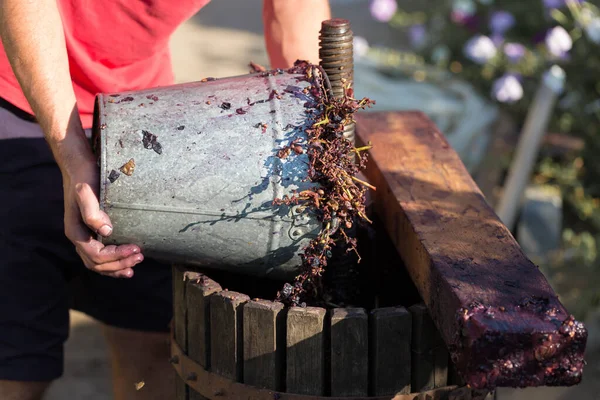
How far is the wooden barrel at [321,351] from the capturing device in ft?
5.37

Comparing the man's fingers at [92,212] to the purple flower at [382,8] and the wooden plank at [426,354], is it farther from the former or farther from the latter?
the purple flower at [382,8]

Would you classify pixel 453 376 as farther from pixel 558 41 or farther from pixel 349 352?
pixel 558 41

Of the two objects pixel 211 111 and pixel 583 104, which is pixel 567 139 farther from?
pixel 211 111

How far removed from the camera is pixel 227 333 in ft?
5.61

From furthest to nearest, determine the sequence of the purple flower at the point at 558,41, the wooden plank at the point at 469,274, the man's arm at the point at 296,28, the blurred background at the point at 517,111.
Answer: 1. the purple flower at the point at 558,41
2. the blurred background at the point at 517,111
3. the man's arm at the point at 296,28
4. the wooden plank at the point at 469,274

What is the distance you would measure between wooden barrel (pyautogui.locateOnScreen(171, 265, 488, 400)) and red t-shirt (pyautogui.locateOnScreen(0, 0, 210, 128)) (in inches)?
29.3

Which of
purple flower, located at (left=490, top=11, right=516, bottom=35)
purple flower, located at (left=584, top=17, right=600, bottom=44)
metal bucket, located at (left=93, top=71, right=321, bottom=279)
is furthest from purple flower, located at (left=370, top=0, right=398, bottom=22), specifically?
metal bucket, located at (left=93, top=71, right=321, bottom=279)

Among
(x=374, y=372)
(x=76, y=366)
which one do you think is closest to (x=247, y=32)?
(x=76, y=366)

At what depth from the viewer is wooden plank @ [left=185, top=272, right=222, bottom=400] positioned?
5.76 feet

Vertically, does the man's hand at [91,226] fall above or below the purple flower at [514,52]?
above

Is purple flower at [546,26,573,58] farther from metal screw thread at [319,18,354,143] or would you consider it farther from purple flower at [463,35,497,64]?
metal screw thread at [319,18,354,143]

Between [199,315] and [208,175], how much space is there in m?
0.32

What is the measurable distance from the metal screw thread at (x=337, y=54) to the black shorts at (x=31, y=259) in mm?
854

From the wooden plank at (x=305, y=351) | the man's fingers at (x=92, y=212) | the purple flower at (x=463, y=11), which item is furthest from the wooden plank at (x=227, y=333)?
the purple flower at (x=463, y=11)
